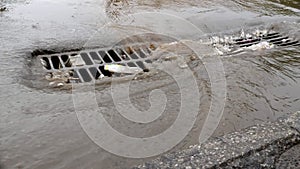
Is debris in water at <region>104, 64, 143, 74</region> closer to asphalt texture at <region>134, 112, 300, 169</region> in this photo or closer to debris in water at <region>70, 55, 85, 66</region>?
debris in water at <region>70, 55, 85, 66</region>

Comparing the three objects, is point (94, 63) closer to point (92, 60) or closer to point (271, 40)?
point (92, 60)

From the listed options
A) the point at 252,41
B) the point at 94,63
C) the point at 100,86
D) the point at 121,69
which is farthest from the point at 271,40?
the point at 100,86

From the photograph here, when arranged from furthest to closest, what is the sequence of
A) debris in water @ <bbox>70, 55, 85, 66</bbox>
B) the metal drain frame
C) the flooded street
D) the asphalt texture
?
the metal drain frame < debris in water @ <bbox>70, 55, 85, 66</bbox> < the flooded street < the asphalt texture

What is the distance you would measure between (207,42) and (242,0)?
2.00 meters

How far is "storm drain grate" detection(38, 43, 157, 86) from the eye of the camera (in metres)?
3.58

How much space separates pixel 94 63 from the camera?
383cm

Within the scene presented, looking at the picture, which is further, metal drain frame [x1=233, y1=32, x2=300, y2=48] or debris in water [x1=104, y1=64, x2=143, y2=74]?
metal drain frame [x1=233, y1=32, x2=300, y2=48]

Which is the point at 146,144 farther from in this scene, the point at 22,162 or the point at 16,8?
the point at 16,8

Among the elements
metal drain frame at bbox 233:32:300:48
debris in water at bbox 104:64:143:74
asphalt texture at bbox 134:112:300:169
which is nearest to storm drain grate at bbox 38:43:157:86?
debris in water at bbox 104:64:143:74

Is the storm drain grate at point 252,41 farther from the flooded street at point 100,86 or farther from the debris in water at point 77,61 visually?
Result: the debris in water at point 77,61

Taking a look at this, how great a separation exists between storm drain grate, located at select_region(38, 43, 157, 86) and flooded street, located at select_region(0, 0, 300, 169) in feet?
A: 0.48

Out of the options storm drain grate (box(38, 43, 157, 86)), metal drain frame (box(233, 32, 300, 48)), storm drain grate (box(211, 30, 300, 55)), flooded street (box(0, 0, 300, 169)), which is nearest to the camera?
flooded street (box(0, 0, 300, 169))

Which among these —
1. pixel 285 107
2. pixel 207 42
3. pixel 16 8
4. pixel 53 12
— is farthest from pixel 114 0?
pixel 285 107

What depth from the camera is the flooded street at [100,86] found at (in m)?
2.58
